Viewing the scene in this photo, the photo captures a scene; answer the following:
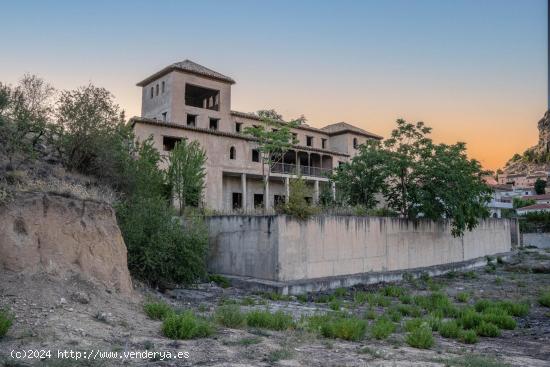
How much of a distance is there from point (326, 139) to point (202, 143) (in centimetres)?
1711

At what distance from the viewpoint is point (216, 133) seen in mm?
34781

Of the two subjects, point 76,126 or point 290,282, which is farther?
point 76,126

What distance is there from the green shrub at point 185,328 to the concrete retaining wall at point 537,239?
39.6 metres

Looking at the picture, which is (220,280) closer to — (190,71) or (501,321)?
(501,321)

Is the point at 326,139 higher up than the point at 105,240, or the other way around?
the point at 326,139

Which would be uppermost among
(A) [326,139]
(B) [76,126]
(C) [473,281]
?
(A) [326,139]

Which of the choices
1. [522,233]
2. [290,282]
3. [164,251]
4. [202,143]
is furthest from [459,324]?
[522,233]

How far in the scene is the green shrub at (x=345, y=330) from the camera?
8.40 metres

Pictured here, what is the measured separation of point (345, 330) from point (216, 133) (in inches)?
1088

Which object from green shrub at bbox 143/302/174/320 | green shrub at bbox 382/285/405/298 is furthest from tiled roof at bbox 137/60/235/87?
green shrub at bbox 143/302/174/320

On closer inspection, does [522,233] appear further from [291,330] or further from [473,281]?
[291,330]

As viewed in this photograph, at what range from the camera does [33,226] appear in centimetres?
988

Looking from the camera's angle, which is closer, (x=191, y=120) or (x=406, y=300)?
(x=406, y=300)

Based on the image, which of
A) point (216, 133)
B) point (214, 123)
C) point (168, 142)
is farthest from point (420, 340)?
point (214, 123)
